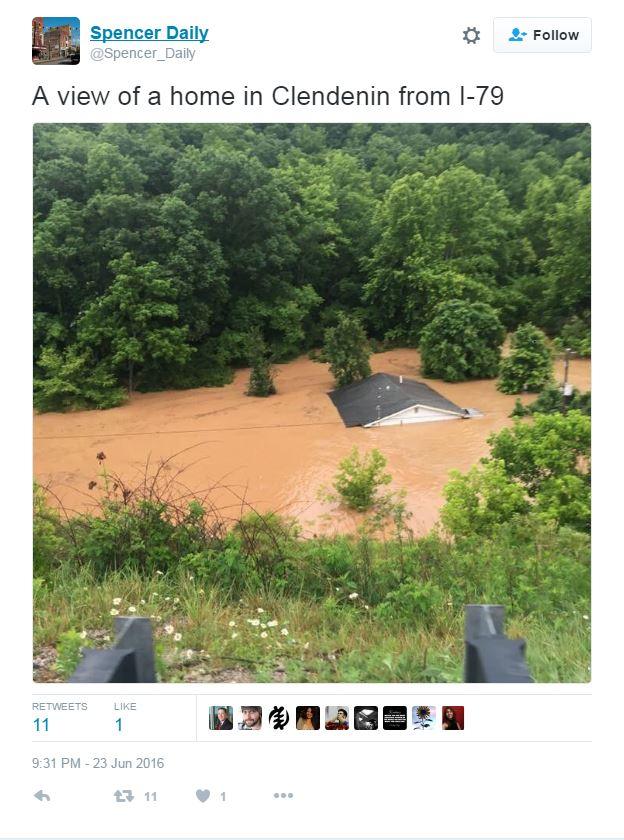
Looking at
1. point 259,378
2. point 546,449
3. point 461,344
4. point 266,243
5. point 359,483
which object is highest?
point 266,243

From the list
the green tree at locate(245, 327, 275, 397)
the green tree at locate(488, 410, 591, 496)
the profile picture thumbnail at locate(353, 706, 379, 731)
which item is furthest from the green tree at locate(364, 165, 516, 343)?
the profile picture thumbnail at locate(353, 706, 379, 731)

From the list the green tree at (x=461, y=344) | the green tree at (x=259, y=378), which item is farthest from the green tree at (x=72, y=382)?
the green tree at (x=461, y=344)

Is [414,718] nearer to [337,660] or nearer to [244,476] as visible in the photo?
[337,660]

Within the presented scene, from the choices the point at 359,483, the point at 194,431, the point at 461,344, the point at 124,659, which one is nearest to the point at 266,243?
the point at 461,344

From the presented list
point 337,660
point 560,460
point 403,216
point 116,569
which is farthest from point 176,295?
point 337,660

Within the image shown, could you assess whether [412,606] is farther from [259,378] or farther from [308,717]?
[259,378]
